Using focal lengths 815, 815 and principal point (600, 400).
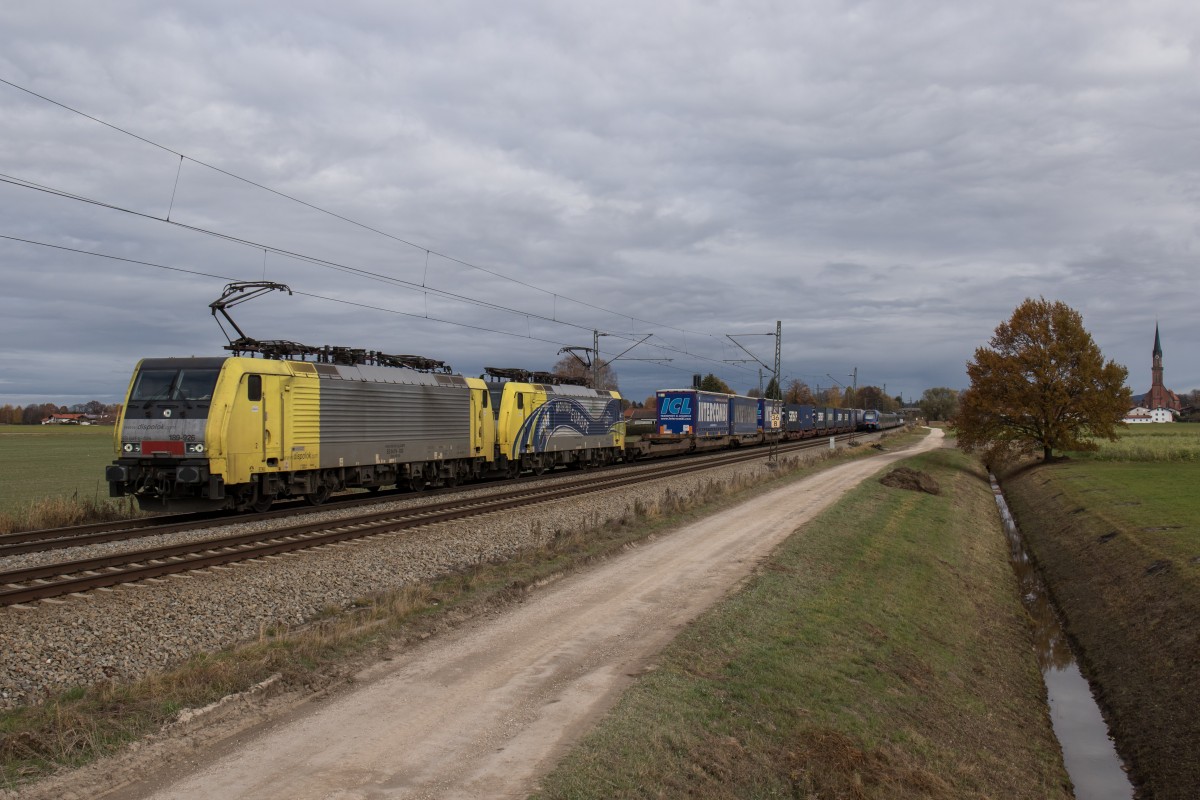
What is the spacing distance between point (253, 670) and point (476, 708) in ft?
7.35

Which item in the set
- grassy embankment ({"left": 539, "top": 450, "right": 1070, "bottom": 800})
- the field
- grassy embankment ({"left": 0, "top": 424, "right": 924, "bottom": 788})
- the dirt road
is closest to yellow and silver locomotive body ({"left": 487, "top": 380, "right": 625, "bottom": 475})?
the field

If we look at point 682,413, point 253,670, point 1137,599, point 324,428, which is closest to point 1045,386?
point 682,413

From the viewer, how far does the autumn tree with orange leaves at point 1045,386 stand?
1580 inches

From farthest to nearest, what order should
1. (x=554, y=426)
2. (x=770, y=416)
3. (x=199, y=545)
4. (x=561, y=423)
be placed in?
(x=770, y=416), (x=561, y=423), (x=554, y=426), (x=199, y=545)

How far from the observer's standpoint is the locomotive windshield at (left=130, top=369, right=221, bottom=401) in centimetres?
1769

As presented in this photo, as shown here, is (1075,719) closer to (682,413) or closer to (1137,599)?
(1137,599)

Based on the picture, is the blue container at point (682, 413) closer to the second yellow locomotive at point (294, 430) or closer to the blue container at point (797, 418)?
the second yellow locomotive at point (294, 430)

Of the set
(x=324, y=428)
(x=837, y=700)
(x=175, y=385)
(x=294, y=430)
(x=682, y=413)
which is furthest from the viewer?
(x=682, y=413)

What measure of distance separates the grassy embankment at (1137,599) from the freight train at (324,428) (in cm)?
1692

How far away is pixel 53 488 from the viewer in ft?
103

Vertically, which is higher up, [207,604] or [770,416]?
[770,416]

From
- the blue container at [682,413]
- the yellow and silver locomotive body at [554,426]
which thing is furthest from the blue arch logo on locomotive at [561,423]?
the blue container at [682,413]

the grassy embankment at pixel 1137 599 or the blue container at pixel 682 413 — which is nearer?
the grassy embankment at pixel 1137 599

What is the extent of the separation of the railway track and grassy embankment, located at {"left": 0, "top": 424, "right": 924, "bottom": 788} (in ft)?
11.1
